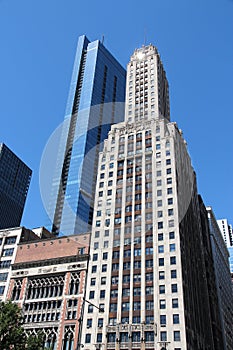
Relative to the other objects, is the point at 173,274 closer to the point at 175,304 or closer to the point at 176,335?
the point at 175,304

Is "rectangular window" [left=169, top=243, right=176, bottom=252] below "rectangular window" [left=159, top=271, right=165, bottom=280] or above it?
above

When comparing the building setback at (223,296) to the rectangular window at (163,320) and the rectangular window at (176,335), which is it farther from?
the rectangular window at (176,335)

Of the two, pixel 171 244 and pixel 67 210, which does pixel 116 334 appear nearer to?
pixel 171 244

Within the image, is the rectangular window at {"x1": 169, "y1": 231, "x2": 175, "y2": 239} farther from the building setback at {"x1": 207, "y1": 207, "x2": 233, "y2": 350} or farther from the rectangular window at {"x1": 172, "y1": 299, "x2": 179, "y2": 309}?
the building setback at {"x1": 207, "y1": 207, "x2": 233, "y2": 350}

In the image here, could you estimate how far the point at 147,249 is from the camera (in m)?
81.8

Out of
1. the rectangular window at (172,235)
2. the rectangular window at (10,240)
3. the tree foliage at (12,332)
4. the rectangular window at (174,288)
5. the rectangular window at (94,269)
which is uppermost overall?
the rectangular window at (10,240)

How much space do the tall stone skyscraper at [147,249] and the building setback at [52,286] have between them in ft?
10.9

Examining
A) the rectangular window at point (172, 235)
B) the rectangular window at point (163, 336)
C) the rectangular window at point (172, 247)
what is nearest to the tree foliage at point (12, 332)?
the rectangular window at point (163, 336)

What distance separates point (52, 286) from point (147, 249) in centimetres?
2547

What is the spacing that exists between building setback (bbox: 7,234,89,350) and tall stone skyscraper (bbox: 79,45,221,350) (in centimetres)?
331

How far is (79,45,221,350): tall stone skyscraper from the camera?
71.8 metres

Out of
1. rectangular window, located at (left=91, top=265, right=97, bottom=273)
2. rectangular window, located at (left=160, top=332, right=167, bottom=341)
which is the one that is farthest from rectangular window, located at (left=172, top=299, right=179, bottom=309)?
rectangular window, located at (left=91, top=265, right=97, bottom=273)

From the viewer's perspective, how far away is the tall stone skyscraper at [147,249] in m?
71.8

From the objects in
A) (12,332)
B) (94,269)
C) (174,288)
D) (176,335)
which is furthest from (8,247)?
(176,335)
